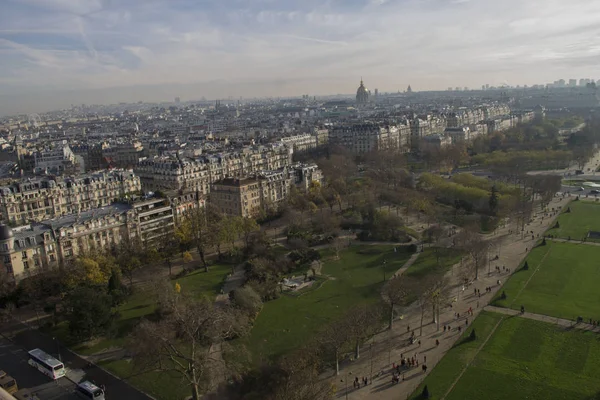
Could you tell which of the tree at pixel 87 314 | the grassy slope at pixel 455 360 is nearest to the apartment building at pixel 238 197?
the tree at pixel 87 314

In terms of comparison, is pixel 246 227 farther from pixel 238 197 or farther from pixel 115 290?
pixel 115 290

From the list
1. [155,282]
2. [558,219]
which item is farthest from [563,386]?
[558,219]

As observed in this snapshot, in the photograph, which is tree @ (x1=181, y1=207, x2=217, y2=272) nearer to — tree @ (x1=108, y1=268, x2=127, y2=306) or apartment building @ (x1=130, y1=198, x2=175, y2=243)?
apartment building @ (x1=130, y1=198, x2=175, y2=243)

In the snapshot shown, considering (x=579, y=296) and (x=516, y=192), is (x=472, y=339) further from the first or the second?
(x=516, y=192)

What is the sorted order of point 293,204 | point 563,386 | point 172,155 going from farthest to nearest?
1. point 172,155
2. point 293,204
3. point 563,386

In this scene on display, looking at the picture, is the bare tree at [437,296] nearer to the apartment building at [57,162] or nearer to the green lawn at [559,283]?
the green lawn at [559,283]

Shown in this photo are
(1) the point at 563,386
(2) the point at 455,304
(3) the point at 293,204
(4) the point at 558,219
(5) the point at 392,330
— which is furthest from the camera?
(3) the point at 293,204

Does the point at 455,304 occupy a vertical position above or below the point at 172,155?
below

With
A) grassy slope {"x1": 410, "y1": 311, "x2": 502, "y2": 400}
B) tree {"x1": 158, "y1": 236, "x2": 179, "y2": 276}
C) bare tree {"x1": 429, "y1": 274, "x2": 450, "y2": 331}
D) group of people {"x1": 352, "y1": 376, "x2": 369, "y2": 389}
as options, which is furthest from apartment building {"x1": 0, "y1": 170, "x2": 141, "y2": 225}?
grassy slope {"x1": 410, "y1": 311, "x2": 502, "y2": 400}
